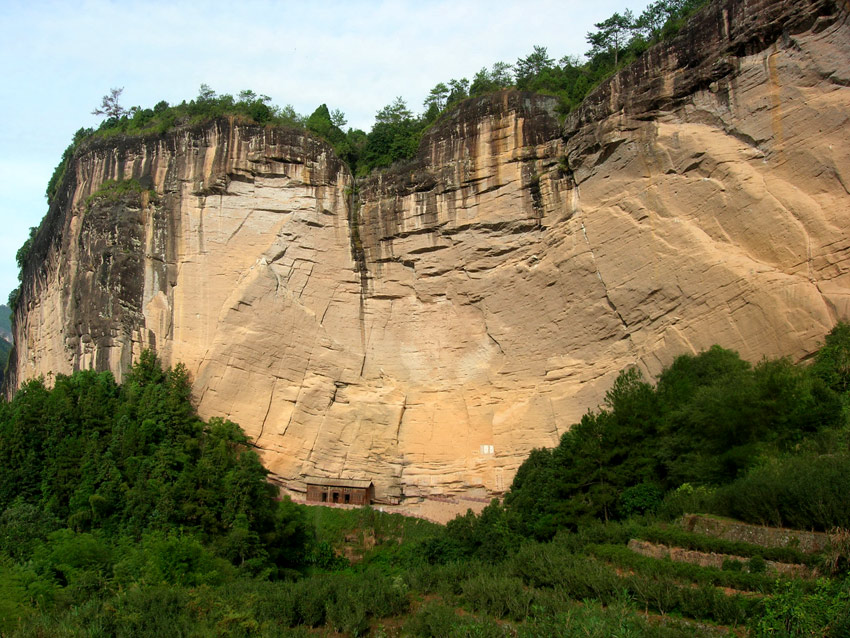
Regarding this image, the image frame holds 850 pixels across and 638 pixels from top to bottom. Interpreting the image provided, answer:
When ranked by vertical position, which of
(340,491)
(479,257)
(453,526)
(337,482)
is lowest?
(453,526)

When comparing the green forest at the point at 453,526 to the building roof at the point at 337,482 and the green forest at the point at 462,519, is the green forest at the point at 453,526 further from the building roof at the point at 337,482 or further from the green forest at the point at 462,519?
the building roof at the point at 337,482

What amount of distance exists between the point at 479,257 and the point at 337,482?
811 centimetres

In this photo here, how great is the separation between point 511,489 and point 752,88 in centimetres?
1171

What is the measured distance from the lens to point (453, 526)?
64.7ft

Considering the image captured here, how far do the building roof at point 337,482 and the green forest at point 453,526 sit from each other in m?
0.87

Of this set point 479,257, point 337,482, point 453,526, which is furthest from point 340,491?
point 479,257

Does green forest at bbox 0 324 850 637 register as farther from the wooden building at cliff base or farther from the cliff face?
the cliff face

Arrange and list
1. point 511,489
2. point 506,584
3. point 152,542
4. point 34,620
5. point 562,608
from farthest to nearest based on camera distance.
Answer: point 511,489 < point 152,542 < point 34,620 < point 506,584 < point 562,608

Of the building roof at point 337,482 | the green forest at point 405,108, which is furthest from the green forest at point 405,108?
the building roof at point 337,482

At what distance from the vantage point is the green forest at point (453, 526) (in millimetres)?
10789

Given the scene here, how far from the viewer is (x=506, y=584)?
1253cm

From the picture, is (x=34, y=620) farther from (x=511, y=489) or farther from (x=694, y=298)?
(x=694, y=298)

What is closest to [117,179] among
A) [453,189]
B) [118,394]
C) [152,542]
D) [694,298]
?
[118,394]

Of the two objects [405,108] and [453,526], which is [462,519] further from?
[405,108]
